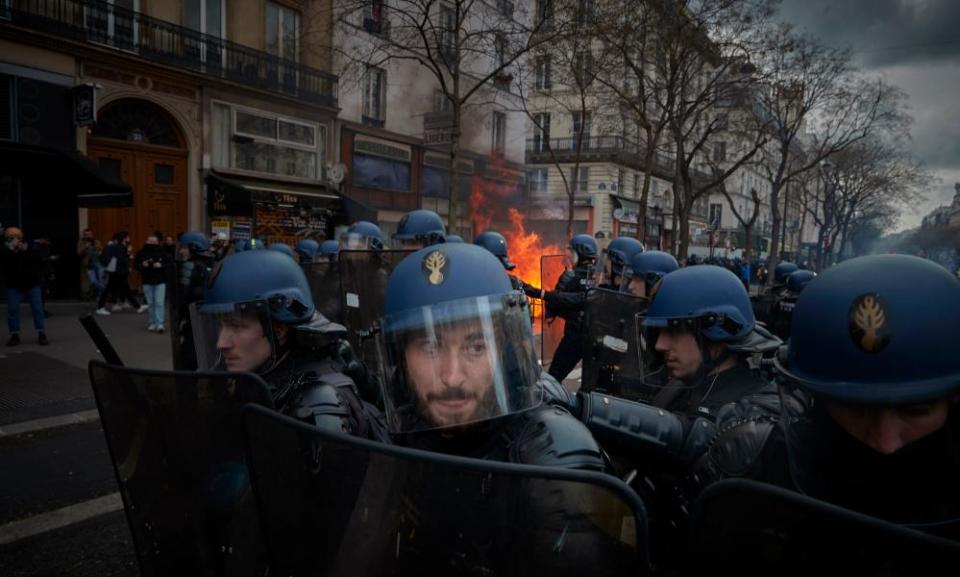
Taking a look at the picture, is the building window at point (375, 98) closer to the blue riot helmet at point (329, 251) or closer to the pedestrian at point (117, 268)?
the pedestrian at point (117, 268)

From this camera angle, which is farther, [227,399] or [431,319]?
[431,319]

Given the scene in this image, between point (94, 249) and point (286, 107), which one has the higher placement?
point (286, 107)

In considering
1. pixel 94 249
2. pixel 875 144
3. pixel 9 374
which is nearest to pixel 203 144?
pixel 94 249

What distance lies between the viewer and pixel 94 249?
41.1 feet

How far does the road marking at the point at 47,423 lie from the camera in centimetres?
491

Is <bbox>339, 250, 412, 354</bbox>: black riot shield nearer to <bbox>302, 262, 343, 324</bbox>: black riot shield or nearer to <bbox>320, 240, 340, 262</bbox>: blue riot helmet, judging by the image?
<bbox>302, 262, 343, 324</bbox>: black riot shield

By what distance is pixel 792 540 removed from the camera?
0.71m

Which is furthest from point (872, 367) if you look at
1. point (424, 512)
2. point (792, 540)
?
point (424, 512)

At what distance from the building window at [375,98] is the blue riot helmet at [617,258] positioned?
53.9 feet

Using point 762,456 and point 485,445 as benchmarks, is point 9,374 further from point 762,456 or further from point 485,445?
point 762,456

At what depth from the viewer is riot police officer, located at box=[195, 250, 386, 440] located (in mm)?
2285

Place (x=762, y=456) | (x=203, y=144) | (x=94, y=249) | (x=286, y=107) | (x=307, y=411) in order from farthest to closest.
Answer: (x=286, y=107), (x=203, y=144), (x=94, y=249), (x=307, y=411), (x=762, y=456)

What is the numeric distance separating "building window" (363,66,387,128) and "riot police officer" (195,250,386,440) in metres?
19.5

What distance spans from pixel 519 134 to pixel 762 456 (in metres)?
28.1
